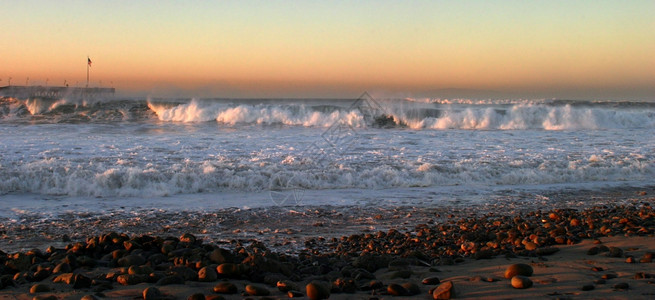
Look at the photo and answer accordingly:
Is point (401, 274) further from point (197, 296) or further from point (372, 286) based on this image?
point (197, 296)

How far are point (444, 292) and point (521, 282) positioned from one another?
1.89ft

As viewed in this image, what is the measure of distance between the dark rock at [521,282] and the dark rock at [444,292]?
46 centimetres

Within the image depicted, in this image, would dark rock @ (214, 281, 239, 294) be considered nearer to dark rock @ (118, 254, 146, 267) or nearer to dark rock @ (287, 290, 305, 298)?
dark rock @ (287, 290, 305, 298)

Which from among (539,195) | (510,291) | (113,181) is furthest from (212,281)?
(539,195)

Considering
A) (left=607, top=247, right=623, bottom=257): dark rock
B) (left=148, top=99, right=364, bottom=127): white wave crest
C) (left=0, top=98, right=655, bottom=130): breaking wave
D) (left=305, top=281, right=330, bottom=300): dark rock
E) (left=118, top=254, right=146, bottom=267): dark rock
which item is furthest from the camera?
(left=148, top=99, right=364, bottom=127): white wave crest

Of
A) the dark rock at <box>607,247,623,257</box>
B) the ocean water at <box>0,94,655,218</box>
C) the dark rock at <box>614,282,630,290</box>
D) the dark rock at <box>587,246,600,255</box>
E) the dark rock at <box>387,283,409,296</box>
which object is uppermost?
the dark rock at <box>614,282,630,290</box>

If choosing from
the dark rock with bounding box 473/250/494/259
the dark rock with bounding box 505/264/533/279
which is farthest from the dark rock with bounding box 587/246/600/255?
the dark rock with bounding box 505/264/533/279

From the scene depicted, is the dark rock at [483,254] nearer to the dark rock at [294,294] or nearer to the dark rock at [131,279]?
the dark rock at [294,294]

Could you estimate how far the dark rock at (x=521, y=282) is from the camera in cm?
376

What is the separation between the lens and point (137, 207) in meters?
8.05

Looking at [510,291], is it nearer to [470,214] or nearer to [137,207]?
[470,214]

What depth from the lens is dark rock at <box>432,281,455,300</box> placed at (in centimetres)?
359

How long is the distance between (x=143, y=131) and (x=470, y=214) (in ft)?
46.7

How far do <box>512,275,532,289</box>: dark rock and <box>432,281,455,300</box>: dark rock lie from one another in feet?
1.52
